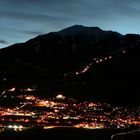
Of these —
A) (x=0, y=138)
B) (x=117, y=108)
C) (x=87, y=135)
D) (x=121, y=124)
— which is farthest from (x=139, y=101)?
(x=0, y=138)

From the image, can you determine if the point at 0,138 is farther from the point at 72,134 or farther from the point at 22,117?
the point at 22,117

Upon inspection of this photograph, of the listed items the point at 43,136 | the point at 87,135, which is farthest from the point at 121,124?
the point at 43,136

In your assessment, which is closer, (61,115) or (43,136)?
(43,136)

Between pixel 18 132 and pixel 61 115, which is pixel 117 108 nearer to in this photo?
pixel 61 115

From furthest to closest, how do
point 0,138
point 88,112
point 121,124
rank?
point 88,112
point 121,124
point 0,138

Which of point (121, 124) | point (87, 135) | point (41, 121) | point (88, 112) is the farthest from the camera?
point (88, 112)

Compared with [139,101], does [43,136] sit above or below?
below

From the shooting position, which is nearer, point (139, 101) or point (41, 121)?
point (41, 121)

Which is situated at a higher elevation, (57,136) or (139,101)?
(139,101)

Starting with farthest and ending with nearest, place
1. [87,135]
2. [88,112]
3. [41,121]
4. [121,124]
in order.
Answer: [88,112] < [41,121] < [121,124] < [87,135]
